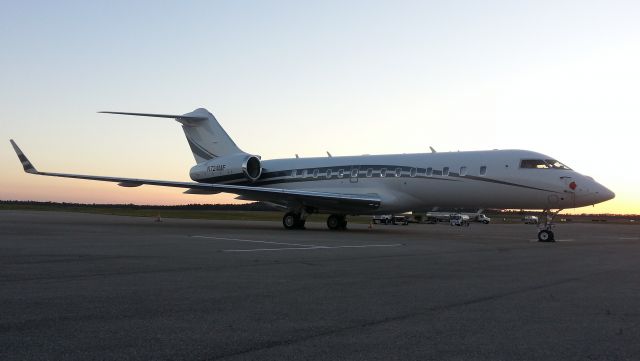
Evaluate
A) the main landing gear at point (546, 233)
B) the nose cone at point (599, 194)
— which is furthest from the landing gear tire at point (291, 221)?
the nose cone at point (599, 194)

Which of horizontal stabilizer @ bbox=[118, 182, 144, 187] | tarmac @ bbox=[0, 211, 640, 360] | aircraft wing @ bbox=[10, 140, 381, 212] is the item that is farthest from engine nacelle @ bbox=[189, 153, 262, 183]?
tarmac @ bbox=[0, 211, 640, 360]

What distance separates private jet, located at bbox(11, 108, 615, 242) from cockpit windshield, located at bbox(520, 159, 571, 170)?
3 cm

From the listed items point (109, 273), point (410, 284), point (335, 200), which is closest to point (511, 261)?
point (410, 284)

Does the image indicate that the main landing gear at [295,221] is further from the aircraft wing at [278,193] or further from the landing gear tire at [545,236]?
the landing gear tire at [545,236]

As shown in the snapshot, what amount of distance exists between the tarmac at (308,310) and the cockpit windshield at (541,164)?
36.4 feet

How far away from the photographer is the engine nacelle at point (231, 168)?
29.1 meters

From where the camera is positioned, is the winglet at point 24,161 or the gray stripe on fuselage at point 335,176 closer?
the gray stripe on fuselage at point 335,176

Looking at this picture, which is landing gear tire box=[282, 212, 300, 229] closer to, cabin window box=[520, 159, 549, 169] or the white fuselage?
the white fuselage

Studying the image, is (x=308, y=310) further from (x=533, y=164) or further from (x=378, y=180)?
(x=378, y=180)

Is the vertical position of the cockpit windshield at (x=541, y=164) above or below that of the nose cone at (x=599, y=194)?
above

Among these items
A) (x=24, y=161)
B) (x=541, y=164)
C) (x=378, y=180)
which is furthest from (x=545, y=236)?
(x=24, y=161)

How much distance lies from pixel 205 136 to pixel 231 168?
11.0ft

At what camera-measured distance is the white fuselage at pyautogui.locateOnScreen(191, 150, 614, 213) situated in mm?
20594

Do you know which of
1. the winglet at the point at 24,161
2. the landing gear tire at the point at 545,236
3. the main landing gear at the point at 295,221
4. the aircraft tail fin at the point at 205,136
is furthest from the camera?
the aircraft tail fin at the point at 205,136
